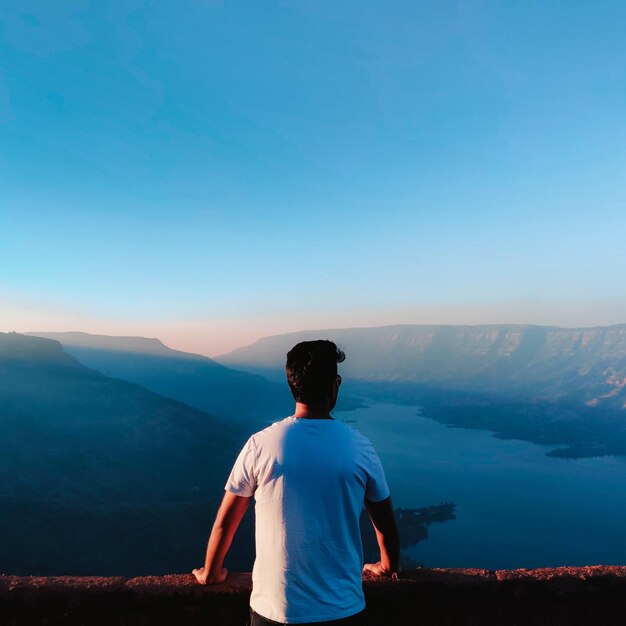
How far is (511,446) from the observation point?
3319 inches

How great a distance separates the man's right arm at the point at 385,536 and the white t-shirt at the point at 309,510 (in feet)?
0.45

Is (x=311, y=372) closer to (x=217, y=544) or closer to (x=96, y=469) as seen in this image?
(x=217, y=544)

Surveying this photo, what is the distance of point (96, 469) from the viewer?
149 feet

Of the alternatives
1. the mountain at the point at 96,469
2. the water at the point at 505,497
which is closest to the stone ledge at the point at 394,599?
the mountain at the point at 96,469

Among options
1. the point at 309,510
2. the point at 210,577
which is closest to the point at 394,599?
the point at 210,577

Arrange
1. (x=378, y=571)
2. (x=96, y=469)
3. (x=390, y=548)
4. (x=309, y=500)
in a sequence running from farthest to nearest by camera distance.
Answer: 1. (x=96, y=469)
2. (x=378, y=571)
3. (x=390, y=548)
4. (x=309, y=500)

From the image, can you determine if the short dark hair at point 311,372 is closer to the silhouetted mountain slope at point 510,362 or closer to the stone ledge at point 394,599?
the stone ledge at point 394,599

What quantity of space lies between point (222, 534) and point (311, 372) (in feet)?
2.03

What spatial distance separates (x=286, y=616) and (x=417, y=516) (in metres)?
55.5

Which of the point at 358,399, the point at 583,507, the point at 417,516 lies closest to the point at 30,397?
the point at 417,516

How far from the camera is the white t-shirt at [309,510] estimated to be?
1.21m

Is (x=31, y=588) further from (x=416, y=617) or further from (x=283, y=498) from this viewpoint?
(x=416, y=617)

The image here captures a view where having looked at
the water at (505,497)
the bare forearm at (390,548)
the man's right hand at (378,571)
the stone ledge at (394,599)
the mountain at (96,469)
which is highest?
the bare forearm at (390,548)

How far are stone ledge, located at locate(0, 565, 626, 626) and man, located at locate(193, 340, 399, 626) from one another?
1.59 ft
